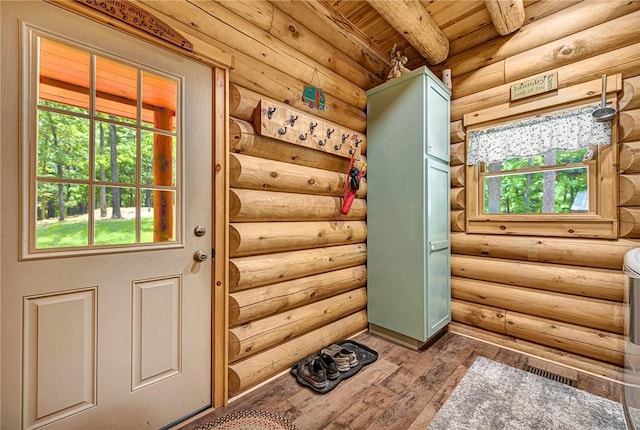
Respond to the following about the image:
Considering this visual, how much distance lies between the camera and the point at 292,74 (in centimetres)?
204

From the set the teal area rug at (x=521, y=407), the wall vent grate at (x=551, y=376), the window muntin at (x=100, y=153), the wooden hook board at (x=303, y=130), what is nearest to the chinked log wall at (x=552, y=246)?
the wall vent grate at (x=551, y=376)

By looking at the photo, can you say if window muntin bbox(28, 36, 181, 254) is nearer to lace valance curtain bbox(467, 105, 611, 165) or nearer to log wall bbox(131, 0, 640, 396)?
log wall bbox(131, 0, 640, 396)

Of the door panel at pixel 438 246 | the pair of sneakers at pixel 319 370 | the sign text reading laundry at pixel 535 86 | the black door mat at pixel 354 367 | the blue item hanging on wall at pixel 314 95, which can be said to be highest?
the sign text reading laundry at pixel 535 86

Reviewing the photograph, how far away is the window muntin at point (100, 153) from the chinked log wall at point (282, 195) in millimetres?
355

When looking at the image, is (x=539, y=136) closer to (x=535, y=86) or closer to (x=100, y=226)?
(x=535, y=86)

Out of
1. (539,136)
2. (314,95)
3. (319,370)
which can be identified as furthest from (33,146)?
(539,136)

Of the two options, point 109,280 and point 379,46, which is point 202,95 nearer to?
point 109,280

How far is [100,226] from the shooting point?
1289 mm

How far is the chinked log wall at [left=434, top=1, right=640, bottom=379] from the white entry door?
2346mm

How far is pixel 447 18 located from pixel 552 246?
2166mm

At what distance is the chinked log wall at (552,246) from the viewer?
75.0 inches

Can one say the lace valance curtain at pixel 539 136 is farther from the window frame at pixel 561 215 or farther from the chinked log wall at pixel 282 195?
the chinked log wall at pixel 282 195

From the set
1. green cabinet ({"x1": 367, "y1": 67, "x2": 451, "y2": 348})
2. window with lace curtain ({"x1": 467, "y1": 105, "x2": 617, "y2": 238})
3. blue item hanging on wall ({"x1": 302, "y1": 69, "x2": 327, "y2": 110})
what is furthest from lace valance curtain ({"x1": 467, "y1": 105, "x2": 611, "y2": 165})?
blue item hanging on wall ({"x1": 302, "y1": 69, "x2": 327, "y2": 110})

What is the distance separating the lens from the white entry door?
1.09 m
